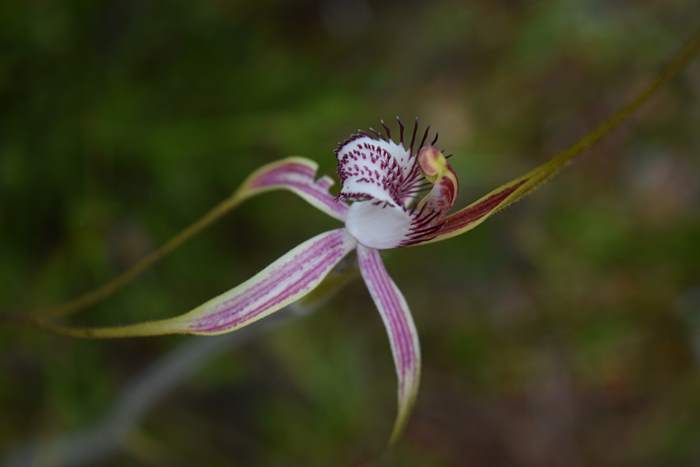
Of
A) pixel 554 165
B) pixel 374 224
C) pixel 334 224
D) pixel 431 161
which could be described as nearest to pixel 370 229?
pixel 374 224

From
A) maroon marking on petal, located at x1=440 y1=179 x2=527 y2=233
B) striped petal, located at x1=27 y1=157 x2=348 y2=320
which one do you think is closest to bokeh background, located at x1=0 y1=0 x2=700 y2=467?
striped petal, located at x1=27 y1=157 x2=348 y2=320

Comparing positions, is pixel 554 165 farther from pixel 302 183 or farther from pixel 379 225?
pixel 302 183

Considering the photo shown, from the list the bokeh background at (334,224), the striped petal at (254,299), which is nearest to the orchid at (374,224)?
the striped petal at (254,299)

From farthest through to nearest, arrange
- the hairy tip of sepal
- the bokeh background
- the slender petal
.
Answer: the bokeh background, the hairy tip of sepal, the slender petal

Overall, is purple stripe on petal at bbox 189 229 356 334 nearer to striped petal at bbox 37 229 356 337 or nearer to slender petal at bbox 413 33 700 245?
striped petal at bbox 37 229 356 337

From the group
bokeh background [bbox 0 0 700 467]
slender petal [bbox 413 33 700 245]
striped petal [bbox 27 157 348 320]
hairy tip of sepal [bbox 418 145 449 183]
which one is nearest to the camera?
slender petal [bbox 413 33 700 245]

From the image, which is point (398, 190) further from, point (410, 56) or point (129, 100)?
point (410, 56)
